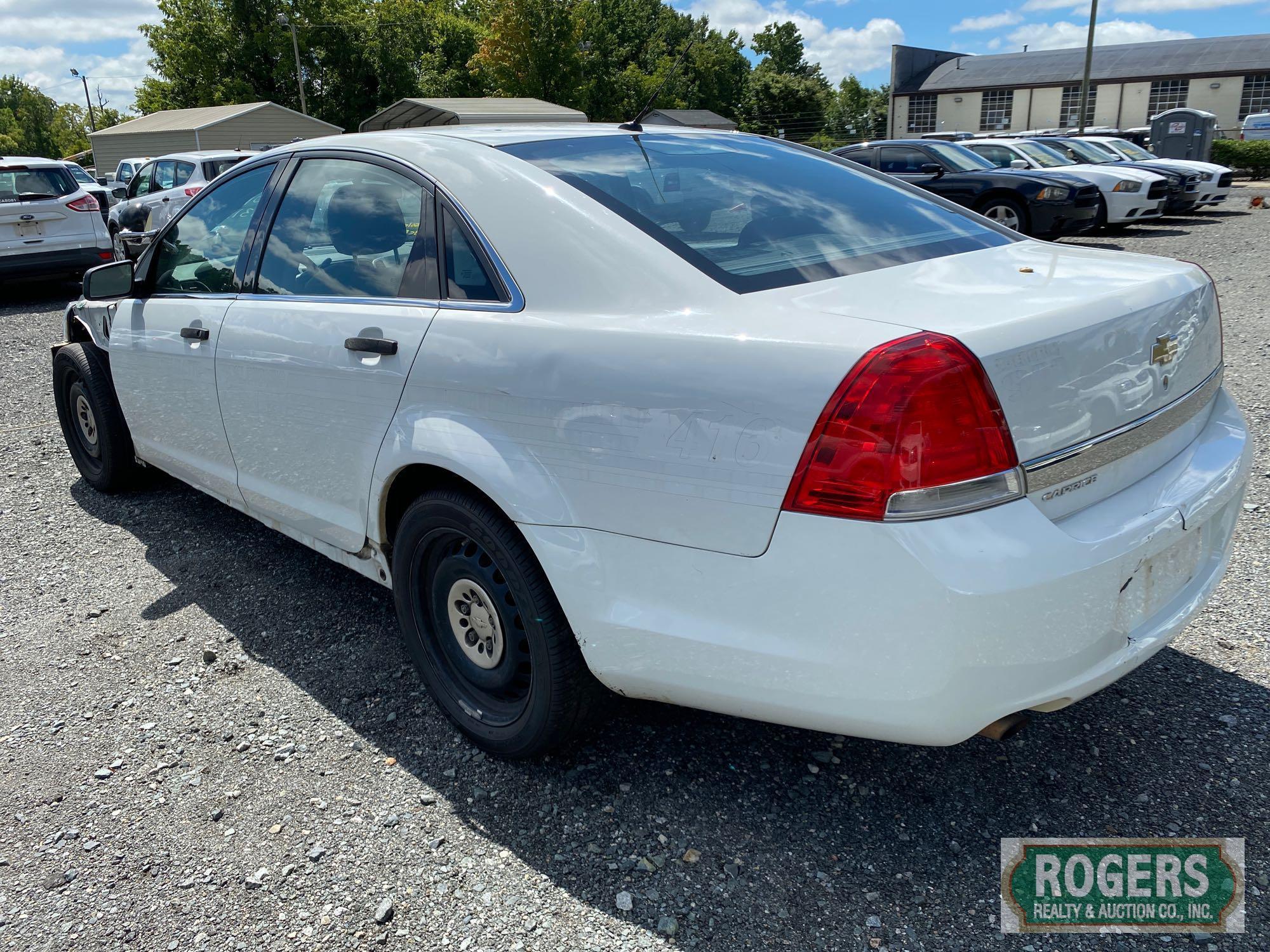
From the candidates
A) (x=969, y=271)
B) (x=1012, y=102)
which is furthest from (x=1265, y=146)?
(x=1012, y=102)

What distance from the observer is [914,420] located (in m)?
1.76

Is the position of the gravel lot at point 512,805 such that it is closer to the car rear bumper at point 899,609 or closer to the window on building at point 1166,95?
the car rear bumper at point 899,609

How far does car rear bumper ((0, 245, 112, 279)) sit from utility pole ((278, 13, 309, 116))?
39.2 metres

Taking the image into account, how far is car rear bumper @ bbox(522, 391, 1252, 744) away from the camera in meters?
1.76

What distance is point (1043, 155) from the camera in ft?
49.0

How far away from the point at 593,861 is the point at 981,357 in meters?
1.44

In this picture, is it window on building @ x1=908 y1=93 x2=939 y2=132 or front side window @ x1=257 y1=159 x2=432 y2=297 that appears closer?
front side window @ x1=257 y1=159 x2=432 y2=297

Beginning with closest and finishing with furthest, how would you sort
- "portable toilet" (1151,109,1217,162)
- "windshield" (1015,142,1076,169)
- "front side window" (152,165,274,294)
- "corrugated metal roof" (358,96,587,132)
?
"front side window" (152,165,274,294) → "windshield" (1015,142,1076,169) → "portable toilet" (1151,109,1217,162) → "corrugated metal roof" (358,96,587,132)

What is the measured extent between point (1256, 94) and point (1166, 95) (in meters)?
4.56

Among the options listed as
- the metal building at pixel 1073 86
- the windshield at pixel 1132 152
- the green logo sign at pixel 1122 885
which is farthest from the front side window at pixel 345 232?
the metal building at pixel 1073 86

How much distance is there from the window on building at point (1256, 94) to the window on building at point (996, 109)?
1267 cm

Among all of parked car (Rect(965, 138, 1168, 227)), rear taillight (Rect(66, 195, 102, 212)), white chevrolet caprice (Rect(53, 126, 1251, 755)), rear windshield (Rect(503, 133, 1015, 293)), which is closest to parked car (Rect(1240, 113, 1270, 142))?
parked car (Rect(965, 138, 1168, 227))

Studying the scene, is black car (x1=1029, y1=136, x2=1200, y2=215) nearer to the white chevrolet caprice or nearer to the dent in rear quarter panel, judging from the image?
the white chevrolet caprice

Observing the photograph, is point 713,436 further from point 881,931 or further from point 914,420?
point 881,931
